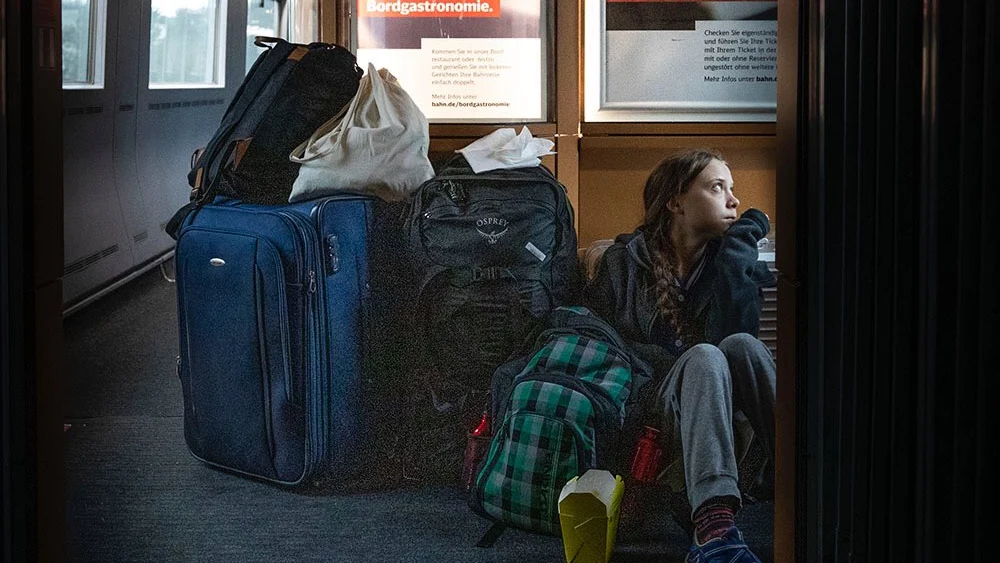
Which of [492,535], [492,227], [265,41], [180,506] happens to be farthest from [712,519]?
[265,41]

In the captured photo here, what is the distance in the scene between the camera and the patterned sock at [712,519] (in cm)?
200

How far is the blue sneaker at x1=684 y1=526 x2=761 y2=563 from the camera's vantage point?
1.99 metres

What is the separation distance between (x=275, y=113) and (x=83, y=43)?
1.15 feet

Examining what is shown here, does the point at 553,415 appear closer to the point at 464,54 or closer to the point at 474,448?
the point at 474,448

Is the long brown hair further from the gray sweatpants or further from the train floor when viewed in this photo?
the train floor

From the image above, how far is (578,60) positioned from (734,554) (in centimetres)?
98

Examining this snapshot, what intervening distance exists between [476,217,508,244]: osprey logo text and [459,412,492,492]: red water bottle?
0.34 meters

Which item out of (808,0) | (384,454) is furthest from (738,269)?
(384,454)

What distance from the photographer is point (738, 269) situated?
2.03 metres

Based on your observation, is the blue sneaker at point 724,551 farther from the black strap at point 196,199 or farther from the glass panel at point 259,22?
the glass panel at point 259,22

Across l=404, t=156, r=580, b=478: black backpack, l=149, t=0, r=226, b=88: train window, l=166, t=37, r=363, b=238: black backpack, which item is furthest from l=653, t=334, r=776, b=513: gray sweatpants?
l=149, t=0, r=226, b=88: train window

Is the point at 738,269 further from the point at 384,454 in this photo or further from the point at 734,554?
the point at 384,454

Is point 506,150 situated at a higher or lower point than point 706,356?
higher

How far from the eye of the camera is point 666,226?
2021mm
